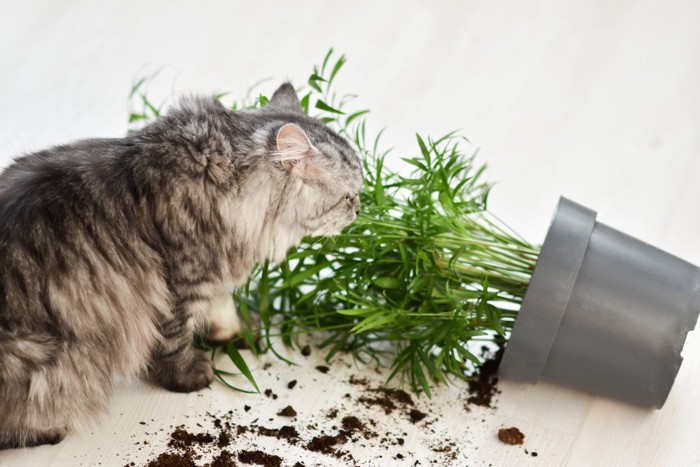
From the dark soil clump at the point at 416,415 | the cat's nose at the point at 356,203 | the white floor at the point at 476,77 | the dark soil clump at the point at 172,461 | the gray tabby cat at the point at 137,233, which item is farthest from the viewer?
the white floor at the point at 476,77

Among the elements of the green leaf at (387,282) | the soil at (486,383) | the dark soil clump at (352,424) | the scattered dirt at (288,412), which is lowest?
the scattered dirt at (288,412)

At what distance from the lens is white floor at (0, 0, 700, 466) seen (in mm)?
2828

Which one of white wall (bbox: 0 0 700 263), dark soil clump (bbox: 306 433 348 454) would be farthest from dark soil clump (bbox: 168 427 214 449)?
white wall (bbox: 0 0 700 263)

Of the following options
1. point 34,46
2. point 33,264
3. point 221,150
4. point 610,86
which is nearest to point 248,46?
point 34,46

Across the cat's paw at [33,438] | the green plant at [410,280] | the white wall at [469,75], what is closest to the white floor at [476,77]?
the white wall at [469,75]

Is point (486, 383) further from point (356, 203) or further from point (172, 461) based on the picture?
point (172, 461)

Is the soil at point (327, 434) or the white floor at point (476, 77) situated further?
the white floor at point (476, 77)

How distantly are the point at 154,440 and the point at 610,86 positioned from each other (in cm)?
217

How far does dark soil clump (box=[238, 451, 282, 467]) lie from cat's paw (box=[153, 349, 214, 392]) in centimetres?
24

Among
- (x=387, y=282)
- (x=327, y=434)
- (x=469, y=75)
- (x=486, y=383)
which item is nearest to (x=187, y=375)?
(x=327, y=434)

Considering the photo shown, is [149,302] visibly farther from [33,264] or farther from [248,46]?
[248,46]

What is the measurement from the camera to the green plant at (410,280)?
212 centimetres

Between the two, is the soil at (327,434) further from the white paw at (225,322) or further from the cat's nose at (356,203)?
the cat's nose at (356,203)

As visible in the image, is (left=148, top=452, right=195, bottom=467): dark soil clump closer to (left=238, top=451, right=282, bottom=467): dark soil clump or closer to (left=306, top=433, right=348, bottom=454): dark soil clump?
(left=238, top=451, right=282, bottom=467): dark soil clump
